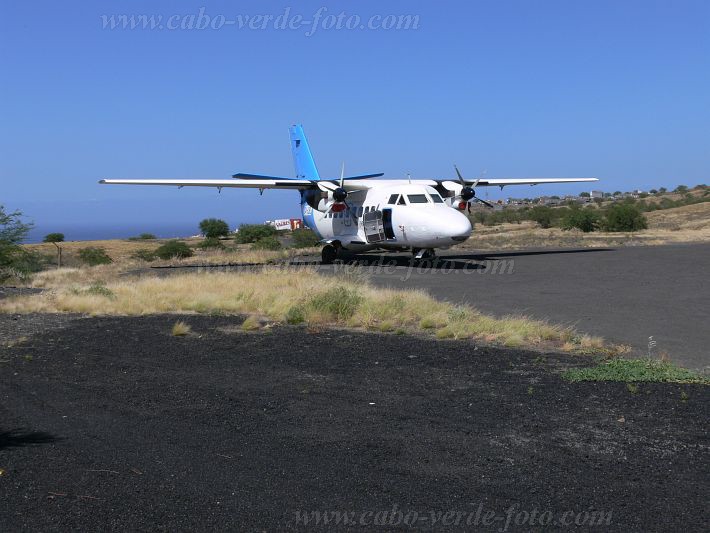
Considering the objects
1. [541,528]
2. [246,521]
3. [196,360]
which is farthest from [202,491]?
[196,360]

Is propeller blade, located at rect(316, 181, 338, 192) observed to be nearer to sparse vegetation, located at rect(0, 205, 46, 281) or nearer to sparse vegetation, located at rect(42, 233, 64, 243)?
sparse vegetation, located at rect(0, 205, 46, 281)

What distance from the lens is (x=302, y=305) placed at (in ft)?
49.1

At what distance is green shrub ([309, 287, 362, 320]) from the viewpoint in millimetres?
14344

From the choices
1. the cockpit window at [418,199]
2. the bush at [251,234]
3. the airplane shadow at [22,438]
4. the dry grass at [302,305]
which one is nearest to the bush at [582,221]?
the bush at [251,234]

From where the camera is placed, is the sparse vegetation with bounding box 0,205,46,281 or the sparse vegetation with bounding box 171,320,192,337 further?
the sparse vegetation with bounding box 0,205,46,281

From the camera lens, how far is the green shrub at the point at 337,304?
1434 cm

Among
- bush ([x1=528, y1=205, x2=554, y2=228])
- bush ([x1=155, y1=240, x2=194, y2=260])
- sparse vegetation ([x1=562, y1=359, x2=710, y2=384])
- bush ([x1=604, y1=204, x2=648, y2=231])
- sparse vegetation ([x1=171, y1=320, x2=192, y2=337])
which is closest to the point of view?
sparse vegetation ([x1=562, y1=359, x2=710, y2=384])

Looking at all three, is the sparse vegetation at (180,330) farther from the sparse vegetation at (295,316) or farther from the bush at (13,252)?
the bush at (13,252)

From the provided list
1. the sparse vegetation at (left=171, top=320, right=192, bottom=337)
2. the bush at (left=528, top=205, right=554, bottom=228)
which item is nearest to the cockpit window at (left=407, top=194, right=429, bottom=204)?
the sparse vegetation at (left=171, top=320, right=192, bottom=337)

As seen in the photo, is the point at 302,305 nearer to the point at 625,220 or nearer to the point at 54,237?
the point at 625,220

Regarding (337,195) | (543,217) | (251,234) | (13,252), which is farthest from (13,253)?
(543,217)

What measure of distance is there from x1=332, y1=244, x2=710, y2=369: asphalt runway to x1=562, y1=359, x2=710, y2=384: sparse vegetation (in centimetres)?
89

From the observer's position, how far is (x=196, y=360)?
10.6 meters

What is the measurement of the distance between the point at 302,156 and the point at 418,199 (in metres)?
9.67
